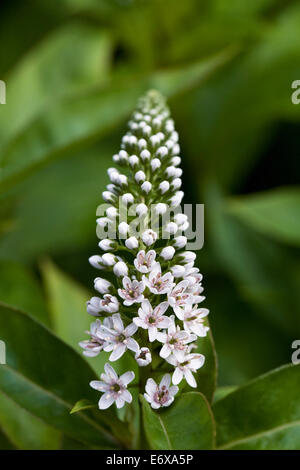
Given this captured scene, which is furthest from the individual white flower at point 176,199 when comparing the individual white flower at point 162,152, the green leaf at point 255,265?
the green leaf at point 255,265

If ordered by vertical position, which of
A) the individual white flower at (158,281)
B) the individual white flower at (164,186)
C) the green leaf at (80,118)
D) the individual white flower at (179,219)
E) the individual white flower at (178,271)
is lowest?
the individual white flower at (158,281)

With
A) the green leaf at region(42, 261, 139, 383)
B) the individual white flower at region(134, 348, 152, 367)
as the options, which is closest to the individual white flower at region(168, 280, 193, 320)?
the individual white flower at region(134, 348, 152, 367)

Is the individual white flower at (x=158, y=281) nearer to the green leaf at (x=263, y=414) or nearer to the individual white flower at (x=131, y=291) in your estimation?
the individual white flower at (x=131, y=291)

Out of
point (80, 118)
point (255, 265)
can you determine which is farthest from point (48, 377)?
point (255, 265)

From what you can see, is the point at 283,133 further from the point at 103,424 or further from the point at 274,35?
the point at 103,424

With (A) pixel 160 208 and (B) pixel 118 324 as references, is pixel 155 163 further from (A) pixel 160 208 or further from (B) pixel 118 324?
(B) pixel 118 324

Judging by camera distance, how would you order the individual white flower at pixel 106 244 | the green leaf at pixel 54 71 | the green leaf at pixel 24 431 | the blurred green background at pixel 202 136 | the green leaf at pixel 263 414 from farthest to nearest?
the green leaf at pixel 54 71
the blurred green background at pixel 202 136
the green leaf at pixel 24 431
the green leaf at pixel 263 414
the individual white flower at pixel 106 244

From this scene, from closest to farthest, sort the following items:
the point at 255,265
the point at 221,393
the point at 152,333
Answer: the point at 152,333 < the point at 221,393 < the point at 255,265
